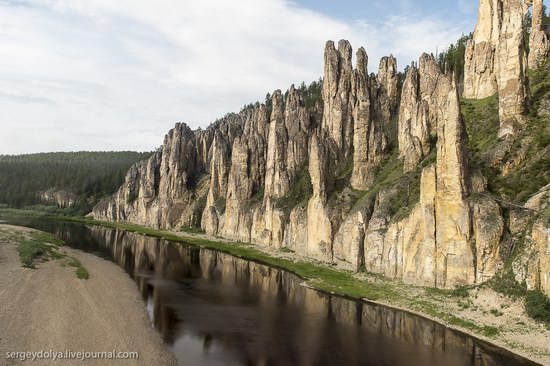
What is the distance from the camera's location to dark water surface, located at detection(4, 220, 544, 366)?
4003 centimetres

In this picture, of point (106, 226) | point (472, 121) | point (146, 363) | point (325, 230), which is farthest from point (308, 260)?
point (106, 226)

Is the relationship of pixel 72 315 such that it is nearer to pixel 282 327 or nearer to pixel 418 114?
pixel 282 327

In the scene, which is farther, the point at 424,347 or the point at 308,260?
the point at 308,260

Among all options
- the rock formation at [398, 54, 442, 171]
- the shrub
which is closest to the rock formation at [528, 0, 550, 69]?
the rock formation at [398, 54, 442, 171]

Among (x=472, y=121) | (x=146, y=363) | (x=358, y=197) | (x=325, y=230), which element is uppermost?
(x=472, y=121)

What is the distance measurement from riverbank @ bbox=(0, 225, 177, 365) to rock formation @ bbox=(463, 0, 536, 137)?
63186 millimetres

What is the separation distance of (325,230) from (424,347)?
48.6 m

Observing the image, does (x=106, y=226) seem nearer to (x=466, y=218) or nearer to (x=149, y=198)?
(x=149, y=198)

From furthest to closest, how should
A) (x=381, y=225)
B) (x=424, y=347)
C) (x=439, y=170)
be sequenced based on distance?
(x=381, y=225), (x=439, y=170), (x=424, y=347)

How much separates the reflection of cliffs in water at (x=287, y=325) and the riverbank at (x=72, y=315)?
2.95 m

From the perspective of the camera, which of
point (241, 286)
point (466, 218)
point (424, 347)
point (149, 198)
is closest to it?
point (424, 347)

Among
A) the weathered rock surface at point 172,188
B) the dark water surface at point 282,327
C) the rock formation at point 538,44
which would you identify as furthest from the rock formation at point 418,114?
the weathered rock surface at point 172,188

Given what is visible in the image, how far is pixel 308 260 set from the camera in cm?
9100

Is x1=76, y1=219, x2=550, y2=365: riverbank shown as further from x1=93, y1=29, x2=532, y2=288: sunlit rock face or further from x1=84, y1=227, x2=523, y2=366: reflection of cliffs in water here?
x1=93, y1=29, x2=532, y2=288: sunlit rock face
